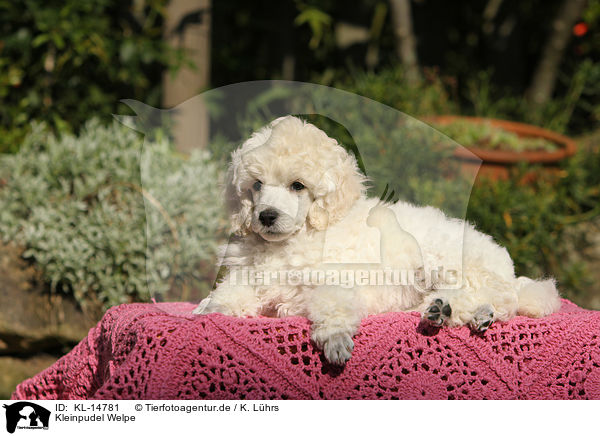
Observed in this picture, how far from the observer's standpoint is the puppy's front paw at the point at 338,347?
5.67 feet

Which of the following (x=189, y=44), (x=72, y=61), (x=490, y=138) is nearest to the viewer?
(x=189, y=44)

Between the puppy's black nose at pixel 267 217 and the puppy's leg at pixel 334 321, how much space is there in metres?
0.28

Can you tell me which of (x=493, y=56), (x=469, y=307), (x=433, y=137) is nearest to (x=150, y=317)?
(x=469, y=307)

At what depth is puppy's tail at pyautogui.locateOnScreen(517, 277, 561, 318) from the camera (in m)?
2.05

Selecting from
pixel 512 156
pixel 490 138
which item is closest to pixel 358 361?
pixel 512 156

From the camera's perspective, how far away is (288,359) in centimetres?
183

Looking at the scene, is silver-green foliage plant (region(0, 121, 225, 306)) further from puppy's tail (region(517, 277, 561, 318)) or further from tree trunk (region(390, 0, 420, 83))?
tree trunk (region(390, 0, 420, 83))

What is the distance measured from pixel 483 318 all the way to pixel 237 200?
95 cm

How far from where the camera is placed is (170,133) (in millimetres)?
2885

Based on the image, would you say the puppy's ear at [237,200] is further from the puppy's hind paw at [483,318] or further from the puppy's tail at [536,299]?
the puppy's tail at [536,299]

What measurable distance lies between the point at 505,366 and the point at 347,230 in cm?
75

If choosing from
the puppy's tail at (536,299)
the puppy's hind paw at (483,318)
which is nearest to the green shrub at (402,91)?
the puppy's tail at (536,299)
